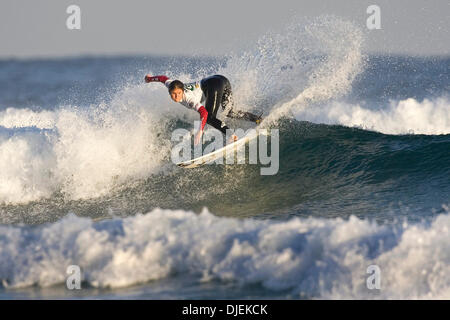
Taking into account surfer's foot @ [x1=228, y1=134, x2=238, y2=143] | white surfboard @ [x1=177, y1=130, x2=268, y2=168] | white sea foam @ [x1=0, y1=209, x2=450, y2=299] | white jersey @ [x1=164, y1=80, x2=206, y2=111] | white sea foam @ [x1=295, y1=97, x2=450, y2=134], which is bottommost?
white sea foam @ [x1=0, y1=209, x2=450, y2=299]

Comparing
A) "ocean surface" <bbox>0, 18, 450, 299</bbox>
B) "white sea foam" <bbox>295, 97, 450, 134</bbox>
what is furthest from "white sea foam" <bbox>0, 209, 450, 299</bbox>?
"white sea foam" <bbox>295, 97, 450, 134</bbox>

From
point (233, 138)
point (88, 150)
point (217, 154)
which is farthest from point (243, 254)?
point (88, 150)

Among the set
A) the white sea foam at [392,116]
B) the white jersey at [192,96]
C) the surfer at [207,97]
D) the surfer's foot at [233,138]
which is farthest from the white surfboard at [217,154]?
the white sea foam at [392,116]

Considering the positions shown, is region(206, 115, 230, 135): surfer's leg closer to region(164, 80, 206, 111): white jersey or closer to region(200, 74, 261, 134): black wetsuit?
region(200, 74, 261, 134): black wetsuit

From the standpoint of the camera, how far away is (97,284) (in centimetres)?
539

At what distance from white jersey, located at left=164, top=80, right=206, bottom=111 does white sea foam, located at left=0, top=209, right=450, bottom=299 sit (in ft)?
8.36

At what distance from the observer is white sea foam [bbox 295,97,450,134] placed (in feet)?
38.3

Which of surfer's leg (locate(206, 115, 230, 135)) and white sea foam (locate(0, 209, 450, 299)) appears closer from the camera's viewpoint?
white sea foam (locate(0, 209, 450, 299))

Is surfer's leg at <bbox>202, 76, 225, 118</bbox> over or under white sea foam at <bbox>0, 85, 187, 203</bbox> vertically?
over

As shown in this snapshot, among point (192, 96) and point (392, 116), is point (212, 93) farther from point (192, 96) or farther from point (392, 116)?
point (392, 116)

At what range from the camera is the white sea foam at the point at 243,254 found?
192 inches

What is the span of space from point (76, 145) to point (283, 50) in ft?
14.5

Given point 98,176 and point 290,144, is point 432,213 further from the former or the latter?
point 98,176

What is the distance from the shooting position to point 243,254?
5406 millimetres
